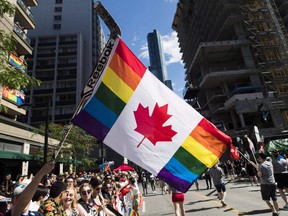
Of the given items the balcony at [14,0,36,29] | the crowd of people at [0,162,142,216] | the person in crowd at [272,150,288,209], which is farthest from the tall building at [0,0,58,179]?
the person in crowd at [272,150,288,209]

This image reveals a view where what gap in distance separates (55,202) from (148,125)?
1.82m

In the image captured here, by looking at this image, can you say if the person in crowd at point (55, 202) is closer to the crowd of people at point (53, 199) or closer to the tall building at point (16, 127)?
the crowd of people at point (53, 199)

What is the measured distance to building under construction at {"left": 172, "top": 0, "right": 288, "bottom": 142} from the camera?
37.5 metres

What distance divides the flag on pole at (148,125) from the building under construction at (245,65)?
2913 cm

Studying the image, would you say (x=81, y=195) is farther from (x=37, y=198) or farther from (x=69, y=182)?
(x=69, y=182)

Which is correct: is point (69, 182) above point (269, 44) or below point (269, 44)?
below

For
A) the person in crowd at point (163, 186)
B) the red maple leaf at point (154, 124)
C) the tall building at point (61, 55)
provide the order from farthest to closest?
the tall building at point (61, 55)
the person in crowd at point (163, 186)
the red maple leaf at point (154, 124)

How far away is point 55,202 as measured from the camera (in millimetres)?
3244

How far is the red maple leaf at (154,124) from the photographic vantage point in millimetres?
3967

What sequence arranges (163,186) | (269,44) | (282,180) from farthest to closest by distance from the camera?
(269,44) → (163,186) → (282,180)

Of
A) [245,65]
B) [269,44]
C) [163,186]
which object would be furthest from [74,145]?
[269,44]

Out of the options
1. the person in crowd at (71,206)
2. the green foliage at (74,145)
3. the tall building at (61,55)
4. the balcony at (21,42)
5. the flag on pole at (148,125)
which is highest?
the tall building at (61,55)

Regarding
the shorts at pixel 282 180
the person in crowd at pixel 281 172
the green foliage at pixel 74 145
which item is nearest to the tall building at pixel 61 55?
the green foliage at pixel 74 145

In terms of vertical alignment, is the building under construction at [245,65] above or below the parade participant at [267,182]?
above
